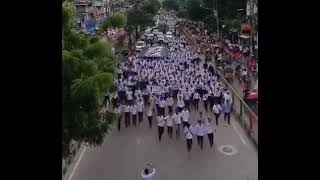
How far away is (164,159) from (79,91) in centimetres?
695

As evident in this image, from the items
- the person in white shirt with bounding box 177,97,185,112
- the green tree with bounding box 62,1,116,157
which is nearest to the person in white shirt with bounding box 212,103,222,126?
the person in white shirt with bounding box 177,97,185,112

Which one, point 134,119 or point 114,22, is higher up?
point 114,22

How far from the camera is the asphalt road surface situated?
1775cm

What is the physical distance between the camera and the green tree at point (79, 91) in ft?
43.4

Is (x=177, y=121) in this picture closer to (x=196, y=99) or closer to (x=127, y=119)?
(x=127, y=119)

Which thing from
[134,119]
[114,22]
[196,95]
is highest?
[114,22]

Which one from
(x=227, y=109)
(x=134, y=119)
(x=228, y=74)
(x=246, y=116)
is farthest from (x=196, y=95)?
(x=228, y=74)

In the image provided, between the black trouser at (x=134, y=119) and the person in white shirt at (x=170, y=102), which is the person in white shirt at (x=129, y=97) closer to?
the black trouser at (x=134, y=119)

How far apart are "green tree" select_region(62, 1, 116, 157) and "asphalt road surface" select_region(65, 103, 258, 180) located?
3663mm

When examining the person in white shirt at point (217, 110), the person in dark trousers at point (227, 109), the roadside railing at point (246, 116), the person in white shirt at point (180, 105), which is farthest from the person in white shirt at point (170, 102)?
the roadside railing at point (246, 116)

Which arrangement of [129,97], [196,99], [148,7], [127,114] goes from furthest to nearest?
[148,7] < [196,99] < [129,97] < [127,114]

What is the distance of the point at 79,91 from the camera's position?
13094 millimetres
